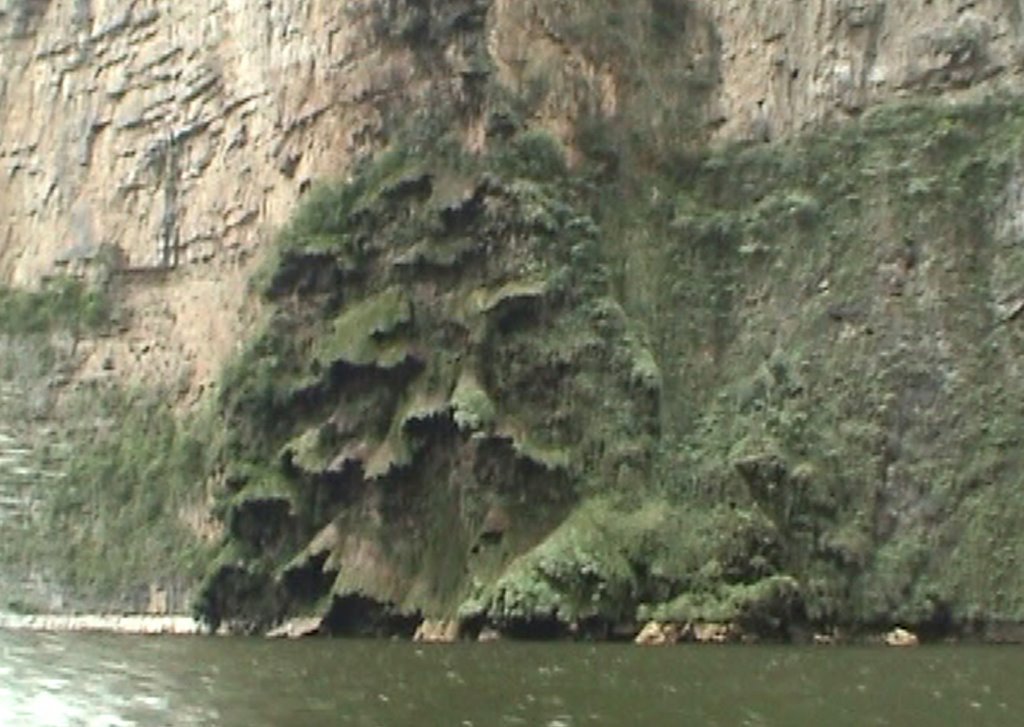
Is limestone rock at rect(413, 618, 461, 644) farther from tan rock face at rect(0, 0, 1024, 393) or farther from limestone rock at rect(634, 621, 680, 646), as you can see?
tan rock face at rect(0, 0, 1024, 393)

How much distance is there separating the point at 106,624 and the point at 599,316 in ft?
78.1

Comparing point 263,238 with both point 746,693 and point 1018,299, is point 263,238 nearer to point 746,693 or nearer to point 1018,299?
point 1018,299

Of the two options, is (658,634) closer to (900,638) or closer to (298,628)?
(900,638)

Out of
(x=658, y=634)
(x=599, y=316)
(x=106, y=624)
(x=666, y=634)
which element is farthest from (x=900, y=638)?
(x=106, y=624)

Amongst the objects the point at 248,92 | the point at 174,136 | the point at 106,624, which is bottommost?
the point at 106,624

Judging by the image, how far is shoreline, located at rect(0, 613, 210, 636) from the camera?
218 ft

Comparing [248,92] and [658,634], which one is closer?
[658,634]

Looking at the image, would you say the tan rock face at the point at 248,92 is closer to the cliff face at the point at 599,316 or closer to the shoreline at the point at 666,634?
the cliff face at the point at 599,316

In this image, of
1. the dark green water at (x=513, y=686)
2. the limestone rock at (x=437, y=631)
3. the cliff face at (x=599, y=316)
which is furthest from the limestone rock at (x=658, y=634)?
the limestone rock at (x=437, y=631)

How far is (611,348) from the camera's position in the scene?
63688 mm

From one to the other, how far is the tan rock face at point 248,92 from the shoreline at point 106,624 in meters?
11.0

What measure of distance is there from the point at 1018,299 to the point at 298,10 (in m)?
34.1

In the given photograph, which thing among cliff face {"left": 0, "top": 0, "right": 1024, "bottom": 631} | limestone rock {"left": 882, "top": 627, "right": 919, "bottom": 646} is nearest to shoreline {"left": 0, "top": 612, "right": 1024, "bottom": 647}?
limestone rock {"left": 882, "top": 627, "right": 919, "bottom": 646}

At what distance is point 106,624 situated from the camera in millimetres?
70500
